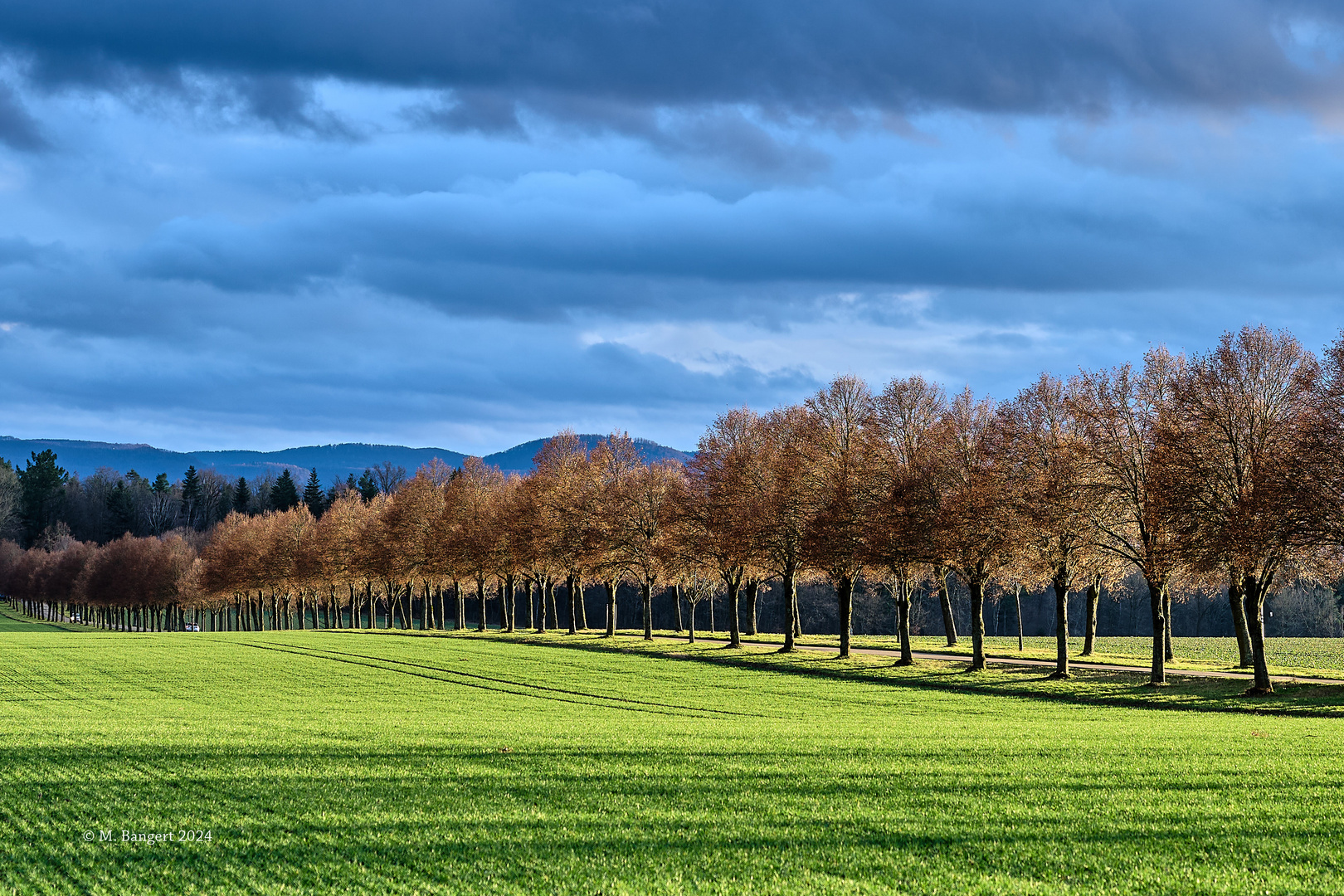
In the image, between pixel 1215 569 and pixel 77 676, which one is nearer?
pixel 1215 569

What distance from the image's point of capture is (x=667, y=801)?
15.9m

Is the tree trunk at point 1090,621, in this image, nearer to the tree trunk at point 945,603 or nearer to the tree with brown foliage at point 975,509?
the tree trunk at point 945,603

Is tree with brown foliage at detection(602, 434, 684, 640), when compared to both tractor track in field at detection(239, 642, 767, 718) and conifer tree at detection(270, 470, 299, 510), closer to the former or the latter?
tractor track in field at detection(239, 642, 767, 718)

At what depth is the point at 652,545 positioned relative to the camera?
252ft

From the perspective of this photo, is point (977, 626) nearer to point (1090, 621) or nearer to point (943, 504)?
point (943, 504)

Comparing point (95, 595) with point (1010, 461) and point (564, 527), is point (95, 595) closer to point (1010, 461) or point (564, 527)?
point (564, 527)

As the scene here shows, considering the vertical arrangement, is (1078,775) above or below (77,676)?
above

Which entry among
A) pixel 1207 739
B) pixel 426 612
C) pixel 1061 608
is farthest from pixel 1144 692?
pixel 426 612

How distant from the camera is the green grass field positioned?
1196 centimetres

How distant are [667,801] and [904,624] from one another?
151 feet

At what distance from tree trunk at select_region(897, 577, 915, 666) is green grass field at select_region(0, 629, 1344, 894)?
77.2ft

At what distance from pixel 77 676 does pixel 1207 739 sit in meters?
51.1

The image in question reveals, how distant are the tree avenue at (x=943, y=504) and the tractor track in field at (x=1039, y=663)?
296 cm

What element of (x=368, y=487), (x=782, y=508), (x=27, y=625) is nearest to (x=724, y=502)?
(x=782, y=508)
